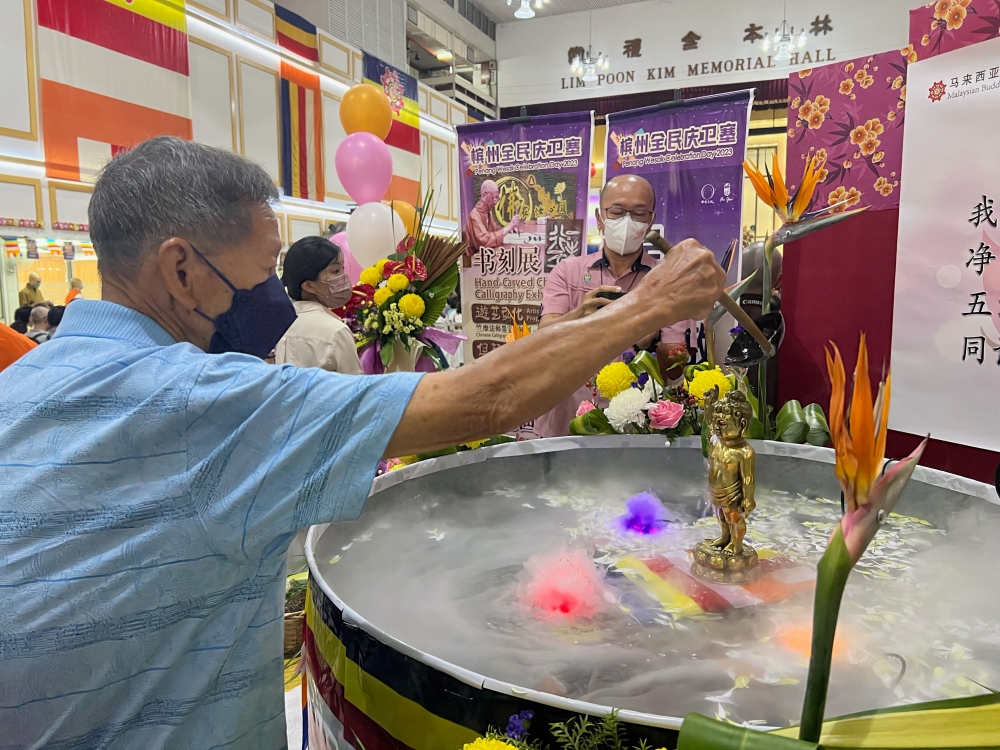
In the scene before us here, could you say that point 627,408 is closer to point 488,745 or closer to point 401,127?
point 488,745

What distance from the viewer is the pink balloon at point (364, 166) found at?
4969mm

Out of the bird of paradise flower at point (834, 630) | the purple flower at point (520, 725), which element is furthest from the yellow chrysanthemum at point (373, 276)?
the bird of paradise flower at point (834, 630)

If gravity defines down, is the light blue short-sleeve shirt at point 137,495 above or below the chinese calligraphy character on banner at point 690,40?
below

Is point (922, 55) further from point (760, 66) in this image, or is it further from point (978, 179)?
point (760, 66)

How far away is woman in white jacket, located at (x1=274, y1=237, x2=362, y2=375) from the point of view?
9.05 ft

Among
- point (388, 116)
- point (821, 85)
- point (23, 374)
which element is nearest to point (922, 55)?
point (821, 85)

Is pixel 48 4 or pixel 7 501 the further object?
pixel 48 4

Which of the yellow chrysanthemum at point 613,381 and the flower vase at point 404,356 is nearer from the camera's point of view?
the yellow chrysanthemum at point 613,381

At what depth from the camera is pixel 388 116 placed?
18.4ft

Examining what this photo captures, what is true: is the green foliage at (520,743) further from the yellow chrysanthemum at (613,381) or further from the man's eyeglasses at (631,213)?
the man's eyeglasses at (631,213)

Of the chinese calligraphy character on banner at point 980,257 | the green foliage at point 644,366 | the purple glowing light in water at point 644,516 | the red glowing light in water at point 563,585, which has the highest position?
the chinese calligraphy character on banner at point 980,257

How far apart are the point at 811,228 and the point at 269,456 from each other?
1.60 metres

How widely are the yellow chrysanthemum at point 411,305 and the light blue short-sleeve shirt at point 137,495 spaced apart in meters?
2.02

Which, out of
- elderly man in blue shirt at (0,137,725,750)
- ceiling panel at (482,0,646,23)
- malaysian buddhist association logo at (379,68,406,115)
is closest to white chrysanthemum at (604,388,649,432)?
elderly man in blue shirt at (0,137,725,750)
